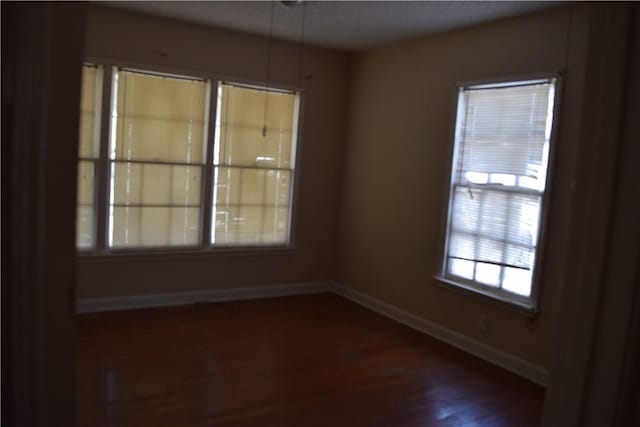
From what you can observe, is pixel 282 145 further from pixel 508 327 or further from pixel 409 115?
pixel 508 327

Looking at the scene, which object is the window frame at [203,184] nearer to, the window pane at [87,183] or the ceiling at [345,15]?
the window pane at [87,183]

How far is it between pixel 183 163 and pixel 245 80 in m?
1.02

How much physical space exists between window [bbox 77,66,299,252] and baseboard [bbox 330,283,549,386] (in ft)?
3.44

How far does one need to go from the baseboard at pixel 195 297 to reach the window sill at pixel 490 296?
1.73 metres

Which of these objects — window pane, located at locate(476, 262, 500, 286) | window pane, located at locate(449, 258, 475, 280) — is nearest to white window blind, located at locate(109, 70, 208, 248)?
window pane, located at locate(449, 258, 475, 280)

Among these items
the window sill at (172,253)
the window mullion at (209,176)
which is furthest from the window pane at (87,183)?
the window mullion at (209,176)

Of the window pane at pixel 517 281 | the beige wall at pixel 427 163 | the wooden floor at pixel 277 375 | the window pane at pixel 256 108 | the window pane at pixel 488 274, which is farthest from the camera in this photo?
the window pane at pixel 256 108

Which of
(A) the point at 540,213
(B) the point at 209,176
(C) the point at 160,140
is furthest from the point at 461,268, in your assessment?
(C) the point at 160,140

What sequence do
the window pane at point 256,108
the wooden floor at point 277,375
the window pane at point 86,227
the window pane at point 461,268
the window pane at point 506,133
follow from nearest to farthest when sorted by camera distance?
the wooden floor at point 277,375 < the window pane at point 506,133 < the window pane at point 461,268 < the window pane at point 86,227 < the window pane at point 256,108

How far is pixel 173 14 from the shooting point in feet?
15.2

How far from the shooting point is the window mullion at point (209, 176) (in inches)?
199

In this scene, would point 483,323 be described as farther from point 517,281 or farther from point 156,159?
point 156,159

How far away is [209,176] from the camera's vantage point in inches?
203

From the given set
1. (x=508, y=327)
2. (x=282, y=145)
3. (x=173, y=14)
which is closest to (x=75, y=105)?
(x=508, y=327)
